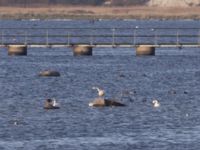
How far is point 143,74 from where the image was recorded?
11162 centimetres

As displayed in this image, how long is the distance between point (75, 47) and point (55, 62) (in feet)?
11.6

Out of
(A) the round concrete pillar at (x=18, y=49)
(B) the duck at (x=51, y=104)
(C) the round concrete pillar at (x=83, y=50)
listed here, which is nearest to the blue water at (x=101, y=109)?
(B) the duck at (x=51, y=104)

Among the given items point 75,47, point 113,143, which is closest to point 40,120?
point 113,143

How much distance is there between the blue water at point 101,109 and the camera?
2451 inches

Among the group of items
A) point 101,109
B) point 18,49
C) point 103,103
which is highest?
point 103,103

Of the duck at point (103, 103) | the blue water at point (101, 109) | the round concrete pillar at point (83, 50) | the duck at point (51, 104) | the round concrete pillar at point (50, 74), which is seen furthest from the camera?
the round concrete pillar at point (83, 50)

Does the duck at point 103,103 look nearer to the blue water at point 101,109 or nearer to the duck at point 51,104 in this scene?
the blue water at point 101,109

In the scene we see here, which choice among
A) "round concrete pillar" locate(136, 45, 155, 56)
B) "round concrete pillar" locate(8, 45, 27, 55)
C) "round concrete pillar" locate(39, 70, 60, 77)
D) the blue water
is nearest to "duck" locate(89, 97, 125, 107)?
the blue water

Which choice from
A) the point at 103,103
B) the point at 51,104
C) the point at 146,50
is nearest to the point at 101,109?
the point at 103,103

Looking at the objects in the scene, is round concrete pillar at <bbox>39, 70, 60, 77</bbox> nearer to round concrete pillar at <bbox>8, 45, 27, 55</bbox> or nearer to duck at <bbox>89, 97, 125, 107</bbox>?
round concrete pillar at <bbox>8, 45, 27, 55</bbox>

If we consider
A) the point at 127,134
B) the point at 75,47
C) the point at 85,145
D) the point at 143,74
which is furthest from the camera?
the point at 75,47

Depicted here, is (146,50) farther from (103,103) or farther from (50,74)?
(103,103)

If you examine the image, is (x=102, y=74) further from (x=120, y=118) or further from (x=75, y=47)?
(x=120, y=118)

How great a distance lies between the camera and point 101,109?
249 feet
